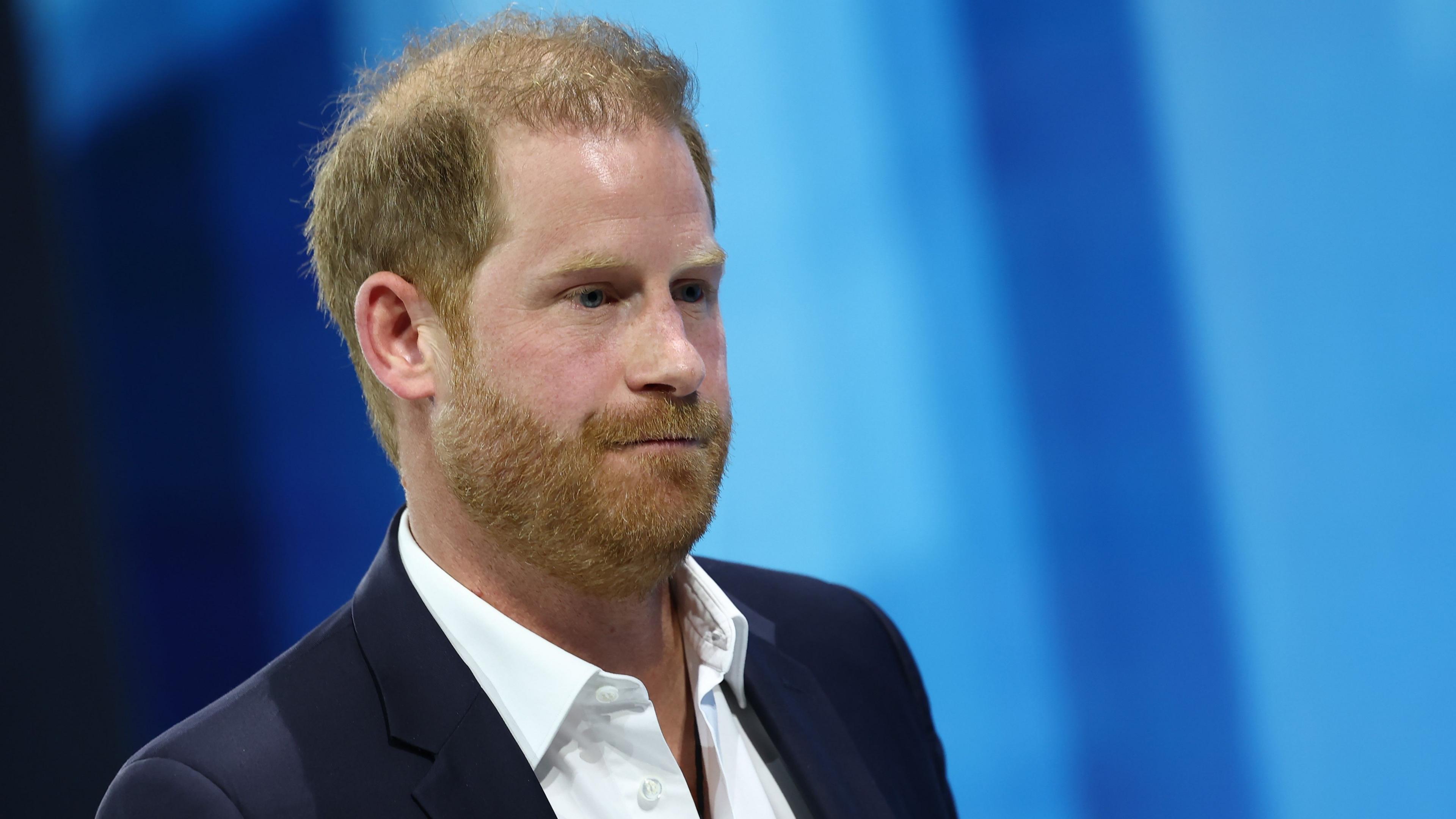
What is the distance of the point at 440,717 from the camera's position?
1394mm

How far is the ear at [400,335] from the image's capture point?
1480 millimetres

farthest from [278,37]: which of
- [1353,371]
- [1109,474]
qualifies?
[1353,371]

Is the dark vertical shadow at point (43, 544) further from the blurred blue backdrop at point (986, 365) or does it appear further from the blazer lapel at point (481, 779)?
the blazer lapel at point (481, 779)

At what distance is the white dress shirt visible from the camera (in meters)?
1.42

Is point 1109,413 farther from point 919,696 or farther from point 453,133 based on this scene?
point 453,133

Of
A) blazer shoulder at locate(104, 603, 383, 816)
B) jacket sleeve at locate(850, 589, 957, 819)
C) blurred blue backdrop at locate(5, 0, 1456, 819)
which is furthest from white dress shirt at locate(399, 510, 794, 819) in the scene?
blurred blue backdrop at locate(5, 0, 1456, 819)

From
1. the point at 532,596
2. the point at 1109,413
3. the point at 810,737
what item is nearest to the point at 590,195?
the point at 532,596

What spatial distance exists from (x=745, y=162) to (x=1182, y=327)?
2.71ft

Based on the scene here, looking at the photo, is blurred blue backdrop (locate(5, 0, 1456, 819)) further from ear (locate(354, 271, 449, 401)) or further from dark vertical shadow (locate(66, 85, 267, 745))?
ear (locate(354, 271, 449, 401))

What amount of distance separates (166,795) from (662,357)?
2.30ft

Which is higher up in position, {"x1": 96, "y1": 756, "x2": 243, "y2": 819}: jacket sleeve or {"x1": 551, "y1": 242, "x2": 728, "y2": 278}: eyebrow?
{"x1": 551, "y1": 242, "x2": 728, "y2": 278}: eyebrow

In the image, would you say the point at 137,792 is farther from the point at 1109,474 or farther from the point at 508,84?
the point at 1109,474

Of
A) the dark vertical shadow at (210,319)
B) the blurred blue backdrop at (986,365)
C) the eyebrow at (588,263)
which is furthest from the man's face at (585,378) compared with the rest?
the dark vertical shadow at (210,319)

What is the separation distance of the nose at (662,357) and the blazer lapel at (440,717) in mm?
387
